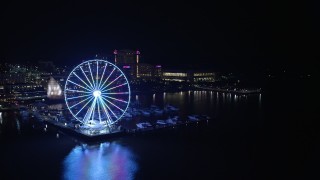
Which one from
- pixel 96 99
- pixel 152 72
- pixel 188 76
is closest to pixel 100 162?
pixel 96 99

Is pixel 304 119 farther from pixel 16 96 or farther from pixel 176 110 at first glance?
pixel 16 96

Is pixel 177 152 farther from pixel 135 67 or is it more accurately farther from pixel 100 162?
pixel 135 67

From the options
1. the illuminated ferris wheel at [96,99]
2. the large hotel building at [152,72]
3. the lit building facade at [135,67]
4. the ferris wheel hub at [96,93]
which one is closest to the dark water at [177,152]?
the illuminated ferris wheel at [96,99]

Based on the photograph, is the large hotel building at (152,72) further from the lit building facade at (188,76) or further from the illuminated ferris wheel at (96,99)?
the illuminated ferris wheel at (96,99)

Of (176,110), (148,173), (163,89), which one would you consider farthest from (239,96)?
(148,173)

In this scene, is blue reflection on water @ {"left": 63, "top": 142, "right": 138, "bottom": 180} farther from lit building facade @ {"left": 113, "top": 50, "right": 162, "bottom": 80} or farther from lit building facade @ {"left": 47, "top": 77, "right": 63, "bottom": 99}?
lit building facade @ {"left": 113, "top": 50, "right": 162, "bottom": 80}

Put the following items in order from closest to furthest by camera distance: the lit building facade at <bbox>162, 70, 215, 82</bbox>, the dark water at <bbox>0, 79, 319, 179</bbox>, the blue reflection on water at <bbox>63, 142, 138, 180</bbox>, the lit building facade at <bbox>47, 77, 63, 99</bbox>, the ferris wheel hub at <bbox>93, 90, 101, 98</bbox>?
1. the blue reflection on water at <bbox>63, 142, 138, 180</bbox>
2. the dark water at <bbox>0, 79, 319, 179</bbox>
3. the ferris wheel hub at <bbox>93, 90, 101, 98</bbox>
4. the lit building facade at <bbox>47, 77, 63, 99</bbox>
5. the lit building facade at <bbox>162, 70, 215, 82</bbox>

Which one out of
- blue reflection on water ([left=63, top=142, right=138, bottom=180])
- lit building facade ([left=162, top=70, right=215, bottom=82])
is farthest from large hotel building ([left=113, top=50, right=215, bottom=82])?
blue reflection on water ([left=63, top=142, right=138, bottom=180])

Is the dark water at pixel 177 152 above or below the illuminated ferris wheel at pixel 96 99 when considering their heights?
below

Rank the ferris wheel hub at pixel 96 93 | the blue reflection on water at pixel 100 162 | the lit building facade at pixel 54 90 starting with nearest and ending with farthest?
1. the blue reflection on water at pixel 100 162
2. the ferris wheel hub at pixel 96 93
3. the lit building facade at pixel 54 90
